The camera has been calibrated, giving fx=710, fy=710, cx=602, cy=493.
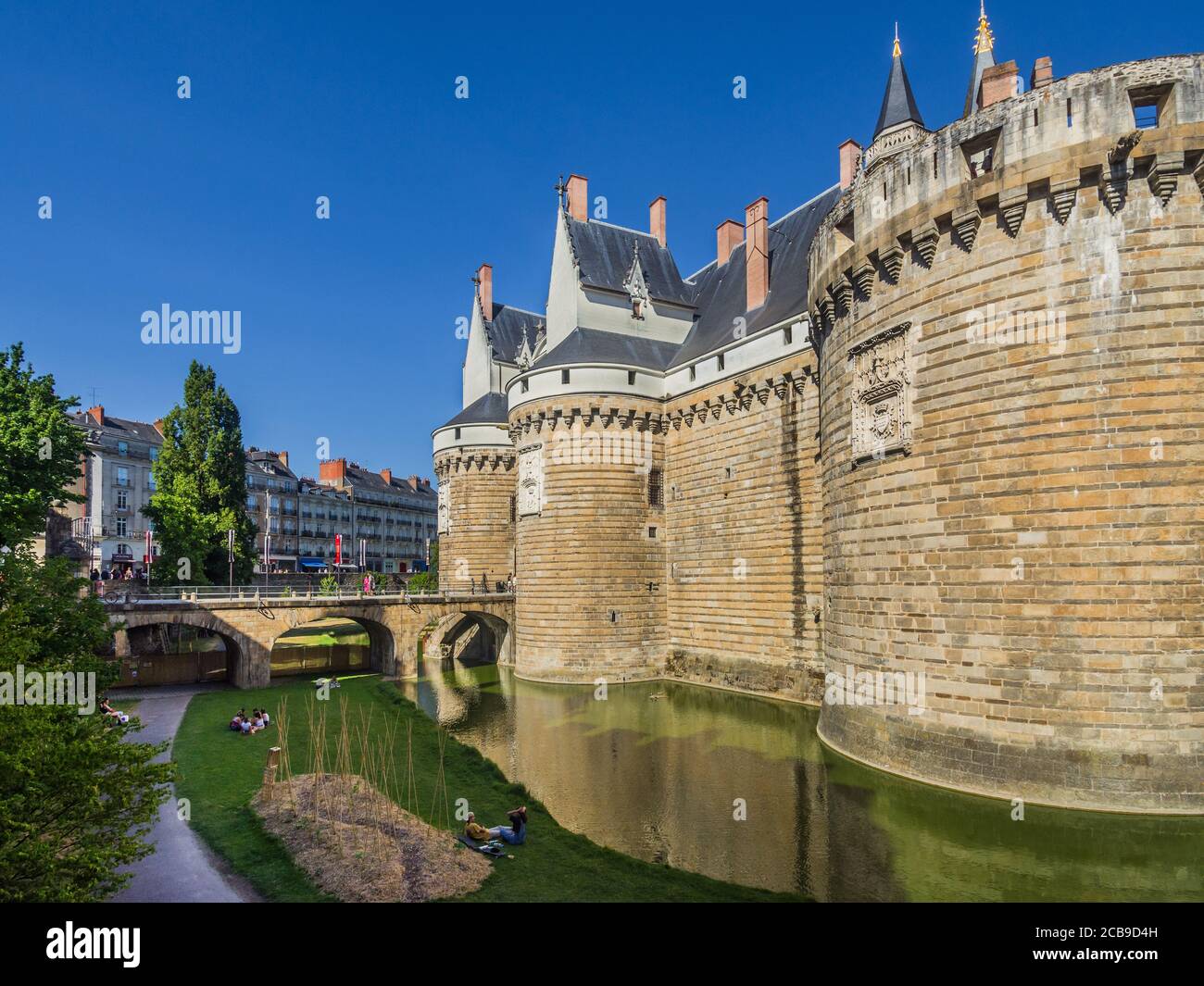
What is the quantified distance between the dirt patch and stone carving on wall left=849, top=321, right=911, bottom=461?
507 inches

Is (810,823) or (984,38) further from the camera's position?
(984,38)

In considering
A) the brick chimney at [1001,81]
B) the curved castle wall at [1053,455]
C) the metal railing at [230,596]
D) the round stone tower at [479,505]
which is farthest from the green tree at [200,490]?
the brick chimney at [1001,81]

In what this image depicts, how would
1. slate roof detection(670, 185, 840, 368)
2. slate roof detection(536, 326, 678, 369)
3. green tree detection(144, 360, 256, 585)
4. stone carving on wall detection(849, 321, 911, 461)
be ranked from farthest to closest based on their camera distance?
1. green tree detection(144, 360, 256, 585)
2. slate roof detection(536, 326, 678, 369)
3. slate roof detection(670, 185, 840, 368)
4. stone carving on wall detection(849, 321, 911, 461)

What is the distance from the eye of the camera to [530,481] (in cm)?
3475

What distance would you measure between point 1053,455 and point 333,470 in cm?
8238

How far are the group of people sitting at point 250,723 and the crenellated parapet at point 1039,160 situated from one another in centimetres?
2228

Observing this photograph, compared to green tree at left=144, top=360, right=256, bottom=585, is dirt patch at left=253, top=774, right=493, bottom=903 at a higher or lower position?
lower

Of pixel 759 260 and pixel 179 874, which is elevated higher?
pixel 759 260

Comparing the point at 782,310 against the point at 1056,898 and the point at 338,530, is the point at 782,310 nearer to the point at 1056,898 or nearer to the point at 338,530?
the point at 1056,898

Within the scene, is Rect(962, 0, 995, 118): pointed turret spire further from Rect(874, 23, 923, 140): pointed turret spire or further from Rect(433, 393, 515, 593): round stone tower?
Rect(433, 393, 515, 593): round stone tower

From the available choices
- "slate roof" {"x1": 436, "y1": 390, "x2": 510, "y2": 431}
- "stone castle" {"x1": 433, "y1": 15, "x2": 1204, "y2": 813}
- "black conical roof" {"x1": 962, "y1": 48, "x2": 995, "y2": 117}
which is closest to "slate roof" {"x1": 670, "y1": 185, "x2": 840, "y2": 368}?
"black conical roof" {"x1": 962, "y1": 48, "x2": 995, "y2": 117}

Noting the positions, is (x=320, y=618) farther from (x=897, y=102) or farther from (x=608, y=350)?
(x=897, y=102)

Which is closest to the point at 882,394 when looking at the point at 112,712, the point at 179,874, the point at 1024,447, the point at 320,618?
the point at 1024,447

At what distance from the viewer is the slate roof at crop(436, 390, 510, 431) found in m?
43.4
